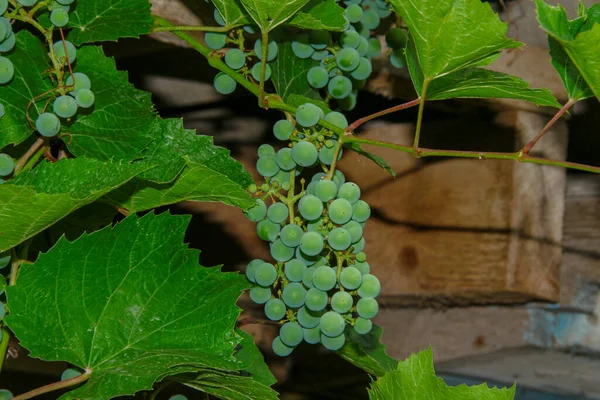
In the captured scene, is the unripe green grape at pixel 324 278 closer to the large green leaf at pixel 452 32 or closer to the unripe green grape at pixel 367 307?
the unripe green grape at pixel 367 307

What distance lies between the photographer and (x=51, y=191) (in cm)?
49

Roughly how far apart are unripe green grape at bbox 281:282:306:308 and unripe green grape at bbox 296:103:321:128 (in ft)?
0.44

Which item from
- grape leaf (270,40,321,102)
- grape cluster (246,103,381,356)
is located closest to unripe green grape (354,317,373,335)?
Result: grape cluster (246,103,381,356)

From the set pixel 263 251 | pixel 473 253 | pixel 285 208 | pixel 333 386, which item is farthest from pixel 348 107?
pixel 333 386

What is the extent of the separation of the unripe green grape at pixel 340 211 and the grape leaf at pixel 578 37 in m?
0.19

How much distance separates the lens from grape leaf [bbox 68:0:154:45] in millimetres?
617

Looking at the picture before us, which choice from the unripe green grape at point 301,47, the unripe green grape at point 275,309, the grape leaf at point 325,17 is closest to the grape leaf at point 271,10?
the grape leaf at point 325,17

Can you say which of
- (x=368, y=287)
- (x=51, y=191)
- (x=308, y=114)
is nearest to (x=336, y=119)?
(x=308, y=114)

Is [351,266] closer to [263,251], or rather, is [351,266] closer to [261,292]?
[261,292]

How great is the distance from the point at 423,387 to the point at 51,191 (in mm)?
312

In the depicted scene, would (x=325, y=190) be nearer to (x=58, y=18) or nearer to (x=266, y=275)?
(x=266, y=275)

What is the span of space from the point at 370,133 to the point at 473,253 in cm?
27

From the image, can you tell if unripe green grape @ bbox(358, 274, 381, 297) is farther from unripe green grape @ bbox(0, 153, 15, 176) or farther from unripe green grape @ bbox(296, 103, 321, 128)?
unripe green grape @ bbox(0, 153, 15, 176)

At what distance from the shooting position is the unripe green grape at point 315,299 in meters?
0.60
